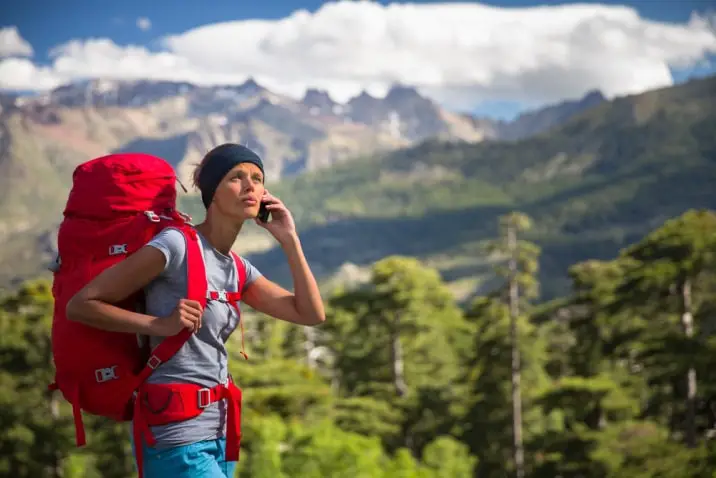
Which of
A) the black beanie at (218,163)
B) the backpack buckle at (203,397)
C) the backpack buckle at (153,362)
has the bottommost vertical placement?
the backpack buckle at (203,397)

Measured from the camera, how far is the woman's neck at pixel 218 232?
315 centimetres

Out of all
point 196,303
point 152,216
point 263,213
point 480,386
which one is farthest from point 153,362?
point 480,386

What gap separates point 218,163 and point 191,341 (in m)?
0.70

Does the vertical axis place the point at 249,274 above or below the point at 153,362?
above

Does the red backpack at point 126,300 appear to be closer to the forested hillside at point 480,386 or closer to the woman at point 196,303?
the woman at point 196,303

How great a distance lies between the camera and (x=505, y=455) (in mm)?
31438

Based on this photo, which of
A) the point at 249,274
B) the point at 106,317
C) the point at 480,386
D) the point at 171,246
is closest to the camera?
the point at 106,317

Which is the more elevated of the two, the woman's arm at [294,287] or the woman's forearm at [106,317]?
the woman's arm at [294,287]

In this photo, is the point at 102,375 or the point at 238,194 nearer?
A: the point at 102,375

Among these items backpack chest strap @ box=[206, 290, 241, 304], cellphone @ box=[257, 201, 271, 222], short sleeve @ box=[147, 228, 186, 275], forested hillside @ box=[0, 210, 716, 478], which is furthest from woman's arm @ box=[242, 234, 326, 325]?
forested hillside @ box=[0, 210, 716, 478]

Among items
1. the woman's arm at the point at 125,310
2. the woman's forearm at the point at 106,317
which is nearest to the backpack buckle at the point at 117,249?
the woman's arm at the point at 125,310

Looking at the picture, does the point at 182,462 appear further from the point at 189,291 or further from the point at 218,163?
the point at 218,163

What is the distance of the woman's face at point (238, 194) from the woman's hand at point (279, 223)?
147mm

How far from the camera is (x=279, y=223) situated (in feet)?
10.9
